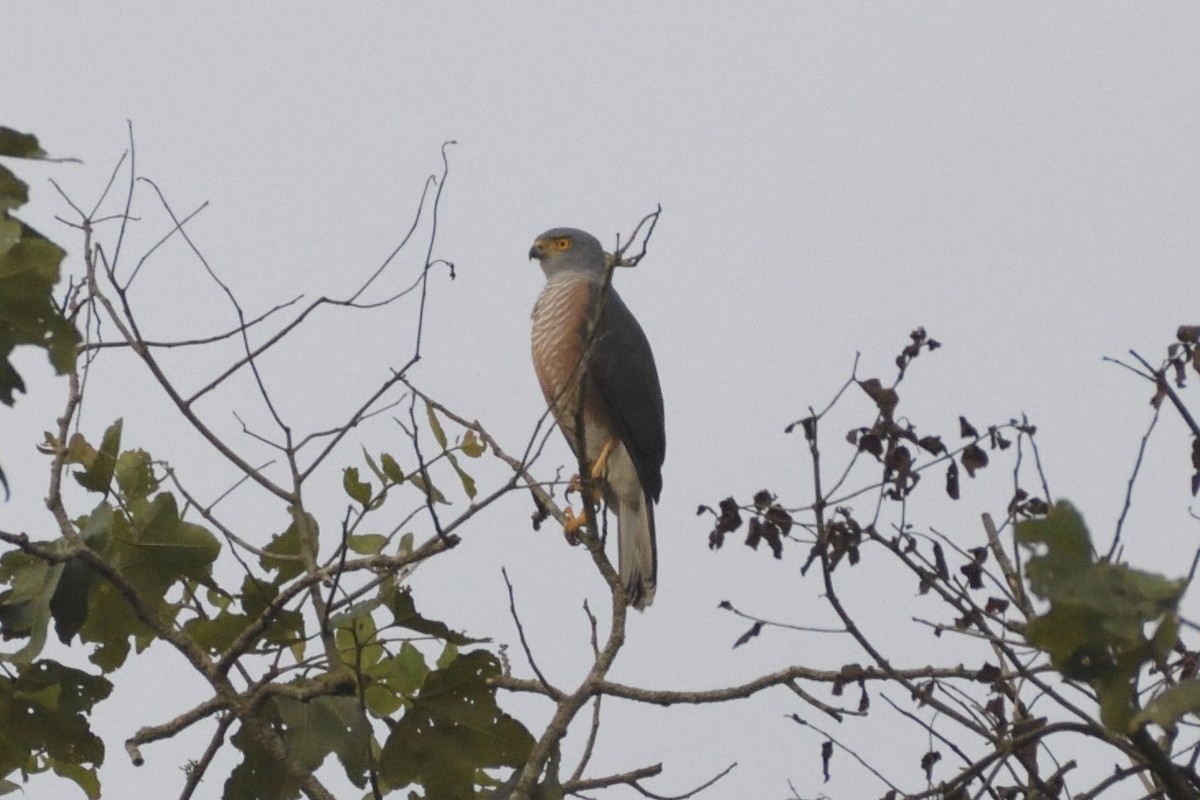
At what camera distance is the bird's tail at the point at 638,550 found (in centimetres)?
572

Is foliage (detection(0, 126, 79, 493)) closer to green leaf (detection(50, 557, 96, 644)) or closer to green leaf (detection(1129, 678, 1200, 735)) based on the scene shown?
green leaf (detection(50, 557, 96, 644))

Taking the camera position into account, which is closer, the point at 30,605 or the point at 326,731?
the point at 30,605

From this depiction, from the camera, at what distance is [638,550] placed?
602cm

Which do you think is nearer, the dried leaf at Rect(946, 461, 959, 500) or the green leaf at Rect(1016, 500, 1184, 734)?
the green leaf at Rect(1016, 500, 1184, 734)

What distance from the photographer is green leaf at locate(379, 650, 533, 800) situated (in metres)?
2.93

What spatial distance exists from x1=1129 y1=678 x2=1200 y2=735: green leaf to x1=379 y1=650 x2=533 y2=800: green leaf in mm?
1619

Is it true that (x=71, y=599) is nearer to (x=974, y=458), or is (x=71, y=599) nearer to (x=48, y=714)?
(x=48, y=714)

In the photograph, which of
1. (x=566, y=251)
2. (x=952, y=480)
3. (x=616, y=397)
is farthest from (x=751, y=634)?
(x=566, y=251)

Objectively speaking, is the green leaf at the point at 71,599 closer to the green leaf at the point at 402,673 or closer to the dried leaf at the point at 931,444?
the green leaf at the point at 402,673

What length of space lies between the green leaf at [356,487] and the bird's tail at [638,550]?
2.69m

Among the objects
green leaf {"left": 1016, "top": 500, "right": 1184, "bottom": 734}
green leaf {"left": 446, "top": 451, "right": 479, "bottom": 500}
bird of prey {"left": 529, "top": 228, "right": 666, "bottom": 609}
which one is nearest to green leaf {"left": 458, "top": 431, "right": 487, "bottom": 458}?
green leaf {"left": 446, "top": 451, "right": 479, "bottom": 500}

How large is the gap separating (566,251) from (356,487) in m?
4.59

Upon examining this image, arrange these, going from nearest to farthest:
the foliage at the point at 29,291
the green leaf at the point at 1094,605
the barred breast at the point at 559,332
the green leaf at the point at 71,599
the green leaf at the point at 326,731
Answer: the green leaf at the point at 1094,605
the foliage at the point at 29,291
the green leaf at the point at 71,599
the green leaf at the point at 326,731
the barred breast at the point at 559,332

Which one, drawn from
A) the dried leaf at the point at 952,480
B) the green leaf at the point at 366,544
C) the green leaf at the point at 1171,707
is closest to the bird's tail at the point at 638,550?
the dried leaf at the point at 952,480
